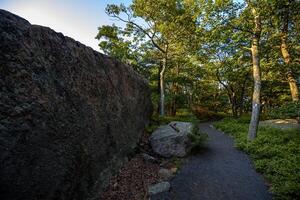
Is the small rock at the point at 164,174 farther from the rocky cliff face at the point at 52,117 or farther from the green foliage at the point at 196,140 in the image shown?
the green foliage at the point at 196,140

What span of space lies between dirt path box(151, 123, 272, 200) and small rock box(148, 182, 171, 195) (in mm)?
147

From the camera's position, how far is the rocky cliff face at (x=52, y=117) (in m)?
2.99

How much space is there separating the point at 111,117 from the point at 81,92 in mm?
1549

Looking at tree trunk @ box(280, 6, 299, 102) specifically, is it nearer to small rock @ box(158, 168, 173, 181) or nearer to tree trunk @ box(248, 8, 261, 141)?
tree trunk @ box(248, 8, 261, 141)

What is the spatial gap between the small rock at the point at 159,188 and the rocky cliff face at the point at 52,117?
1.12 metres

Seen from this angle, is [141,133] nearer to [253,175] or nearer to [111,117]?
[111,117]

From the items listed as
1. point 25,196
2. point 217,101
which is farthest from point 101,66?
point 217,101

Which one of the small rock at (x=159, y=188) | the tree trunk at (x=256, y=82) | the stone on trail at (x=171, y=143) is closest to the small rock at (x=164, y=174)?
the small rock at (x=159, y=188)

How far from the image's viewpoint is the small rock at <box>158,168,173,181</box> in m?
6.32

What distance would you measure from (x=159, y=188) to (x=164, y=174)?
94cm

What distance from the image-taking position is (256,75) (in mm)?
→ 10391

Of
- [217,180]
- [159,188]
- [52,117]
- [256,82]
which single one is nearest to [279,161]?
[217,180]

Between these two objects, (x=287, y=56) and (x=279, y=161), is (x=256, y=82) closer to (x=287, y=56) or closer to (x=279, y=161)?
(x=287, y=56)

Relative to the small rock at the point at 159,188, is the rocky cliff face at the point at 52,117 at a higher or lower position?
higher
